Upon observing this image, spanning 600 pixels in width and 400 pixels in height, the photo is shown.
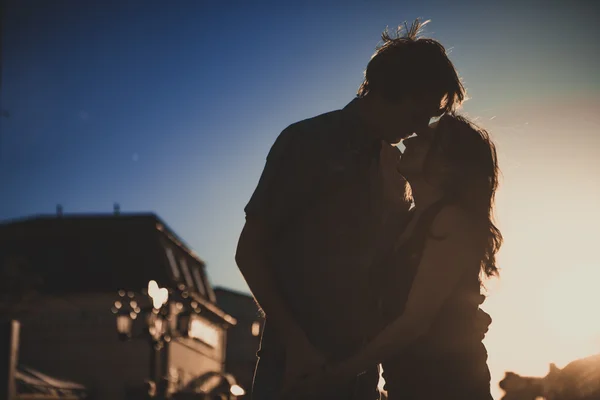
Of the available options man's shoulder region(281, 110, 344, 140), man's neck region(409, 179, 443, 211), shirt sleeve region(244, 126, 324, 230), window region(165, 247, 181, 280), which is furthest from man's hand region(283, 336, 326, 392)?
window region(165, 247, 181, 280)

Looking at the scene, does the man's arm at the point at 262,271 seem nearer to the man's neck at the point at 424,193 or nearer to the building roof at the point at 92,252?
the man's neck at the point at 424,193

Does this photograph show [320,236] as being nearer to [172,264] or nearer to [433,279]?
[433,279]

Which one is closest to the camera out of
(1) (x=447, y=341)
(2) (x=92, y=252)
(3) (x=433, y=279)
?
(3) (x=433, y=279)

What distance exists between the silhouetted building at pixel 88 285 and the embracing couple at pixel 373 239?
32.4 m

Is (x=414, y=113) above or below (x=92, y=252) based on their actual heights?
below

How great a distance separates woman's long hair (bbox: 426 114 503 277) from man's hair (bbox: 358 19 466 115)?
0.43 ft

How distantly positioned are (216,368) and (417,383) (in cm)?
4552

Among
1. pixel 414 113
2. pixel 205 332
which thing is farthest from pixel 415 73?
pixel 205 332

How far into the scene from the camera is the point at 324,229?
240 centimetres

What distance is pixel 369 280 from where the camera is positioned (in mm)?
2340

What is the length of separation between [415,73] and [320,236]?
0.59 m

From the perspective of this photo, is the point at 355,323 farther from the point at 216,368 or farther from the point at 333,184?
the point at 216,368

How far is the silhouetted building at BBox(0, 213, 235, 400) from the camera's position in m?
35.6

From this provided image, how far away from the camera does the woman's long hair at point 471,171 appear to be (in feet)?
7.09
